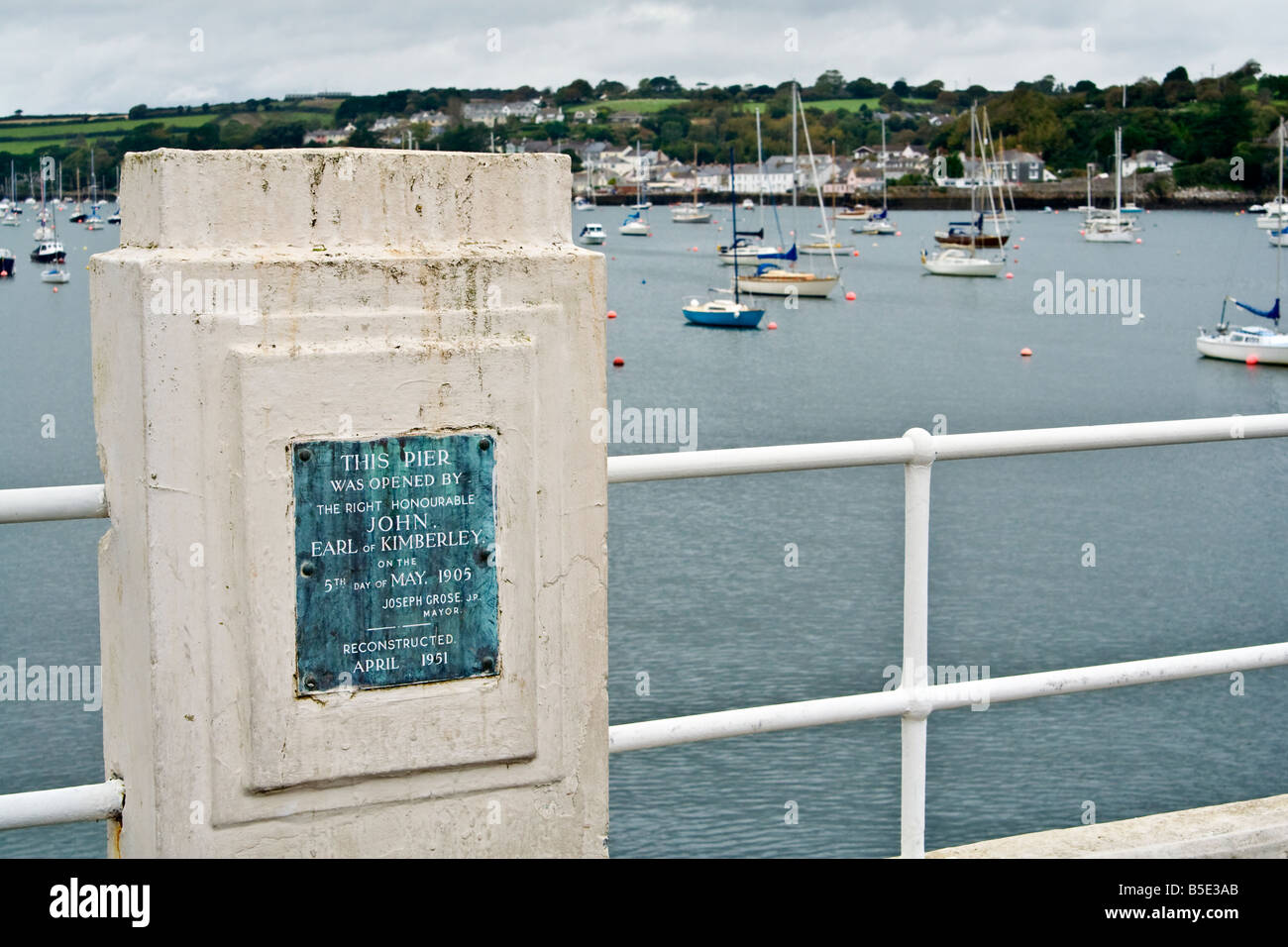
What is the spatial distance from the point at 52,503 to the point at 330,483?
543 millimetres

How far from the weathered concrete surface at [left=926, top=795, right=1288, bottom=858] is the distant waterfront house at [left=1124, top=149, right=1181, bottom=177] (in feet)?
623

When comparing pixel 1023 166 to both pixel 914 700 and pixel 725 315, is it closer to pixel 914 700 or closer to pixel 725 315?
pixel 725 315

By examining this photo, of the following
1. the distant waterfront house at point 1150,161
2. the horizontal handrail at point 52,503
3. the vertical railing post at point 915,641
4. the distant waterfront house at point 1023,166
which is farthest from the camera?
the distant waterfront house at point 1023,166

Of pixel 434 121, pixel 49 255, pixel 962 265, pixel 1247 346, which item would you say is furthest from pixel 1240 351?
pixel 49 255

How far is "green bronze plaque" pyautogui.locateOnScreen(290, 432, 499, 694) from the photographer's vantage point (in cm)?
328

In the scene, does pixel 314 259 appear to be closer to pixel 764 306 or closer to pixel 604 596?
pixel 604 596

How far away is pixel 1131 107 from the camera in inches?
7564

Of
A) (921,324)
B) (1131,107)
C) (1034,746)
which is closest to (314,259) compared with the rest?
(1034,746)

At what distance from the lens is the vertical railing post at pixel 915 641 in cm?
389

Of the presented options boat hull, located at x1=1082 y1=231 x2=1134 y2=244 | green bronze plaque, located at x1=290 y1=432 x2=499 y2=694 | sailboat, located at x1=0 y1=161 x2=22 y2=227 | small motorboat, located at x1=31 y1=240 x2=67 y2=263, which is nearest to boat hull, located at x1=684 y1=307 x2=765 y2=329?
small motorboat, located at x1=31 y1=240 x2=67 y2=263

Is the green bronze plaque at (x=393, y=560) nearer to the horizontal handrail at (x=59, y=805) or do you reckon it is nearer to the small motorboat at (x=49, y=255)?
the horizontal handrail at (x=59, y=805)

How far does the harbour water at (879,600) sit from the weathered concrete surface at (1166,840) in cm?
529

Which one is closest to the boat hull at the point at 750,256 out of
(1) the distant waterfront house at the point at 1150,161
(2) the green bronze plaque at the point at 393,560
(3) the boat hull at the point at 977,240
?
(3) the boat hull at the point at 977,240
